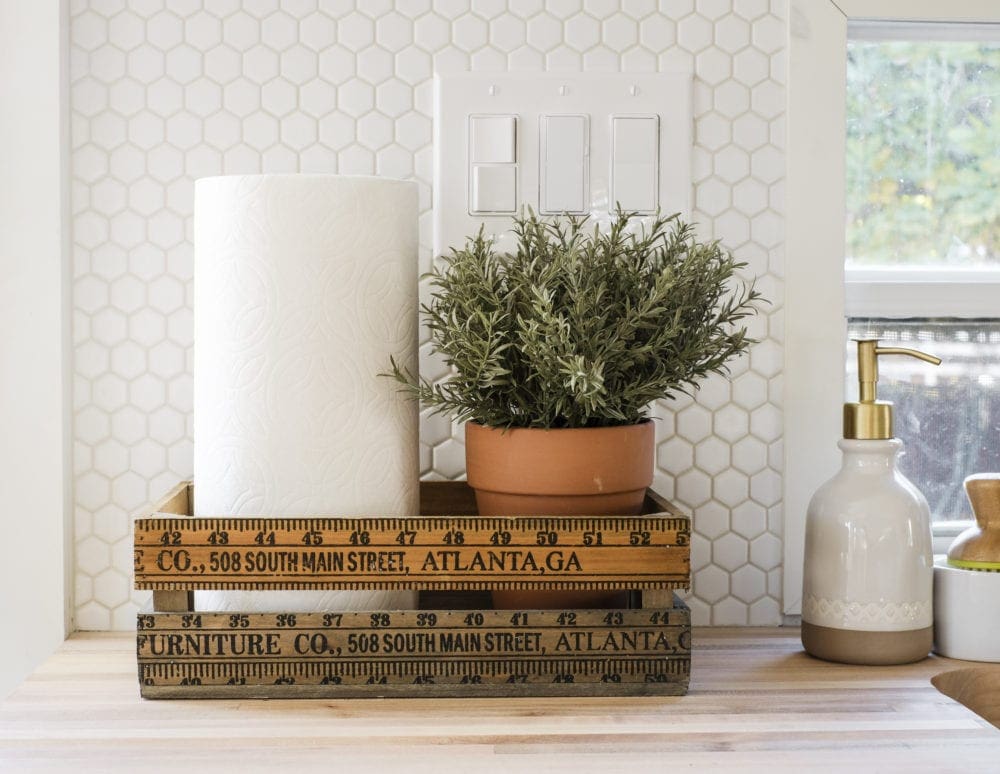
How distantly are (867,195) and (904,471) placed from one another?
280mm

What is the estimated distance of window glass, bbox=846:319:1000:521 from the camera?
978mm

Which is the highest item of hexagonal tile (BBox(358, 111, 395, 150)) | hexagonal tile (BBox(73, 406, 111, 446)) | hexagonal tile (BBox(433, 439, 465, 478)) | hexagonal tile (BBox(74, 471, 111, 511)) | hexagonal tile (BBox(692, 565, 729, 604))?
hexagonal tile (BBox(358, 111, 395, 150))

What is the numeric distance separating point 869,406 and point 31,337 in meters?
0.74

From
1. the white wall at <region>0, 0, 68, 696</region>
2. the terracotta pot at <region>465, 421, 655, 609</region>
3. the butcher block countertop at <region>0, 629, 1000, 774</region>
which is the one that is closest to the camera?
the butcher block countertop at <region>0, 629, 1000, 774</region>

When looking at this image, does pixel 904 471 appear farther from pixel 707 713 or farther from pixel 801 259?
pixel 707 713

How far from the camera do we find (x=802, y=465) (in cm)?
93

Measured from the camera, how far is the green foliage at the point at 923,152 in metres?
0.97

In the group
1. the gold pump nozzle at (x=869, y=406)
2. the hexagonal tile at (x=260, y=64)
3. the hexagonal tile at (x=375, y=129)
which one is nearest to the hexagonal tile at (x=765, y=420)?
the gold pump nozzle at (x=869, y=406)

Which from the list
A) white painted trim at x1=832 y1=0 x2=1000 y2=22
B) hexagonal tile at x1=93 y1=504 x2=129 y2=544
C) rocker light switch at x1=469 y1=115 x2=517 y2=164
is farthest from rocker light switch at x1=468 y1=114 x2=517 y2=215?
hexagonal tile at x1=93 y1=504 x2=129 y2=544

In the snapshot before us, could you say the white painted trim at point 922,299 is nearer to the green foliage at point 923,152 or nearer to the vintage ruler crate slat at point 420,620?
the green foliage at point 923,152

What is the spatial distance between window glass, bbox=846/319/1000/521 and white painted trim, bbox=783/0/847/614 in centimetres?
7

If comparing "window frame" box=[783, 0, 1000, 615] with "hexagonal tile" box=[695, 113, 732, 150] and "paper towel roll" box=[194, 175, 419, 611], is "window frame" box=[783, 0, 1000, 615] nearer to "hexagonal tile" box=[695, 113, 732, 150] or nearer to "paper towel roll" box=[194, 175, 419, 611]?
"hexagonal tile" box=[695, 113, 732, 150]

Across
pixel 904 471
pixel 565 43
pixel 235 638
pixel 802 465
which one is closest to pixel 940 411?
pixel 904 471

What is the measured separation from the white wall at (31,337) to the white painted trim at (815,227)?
68 cm
